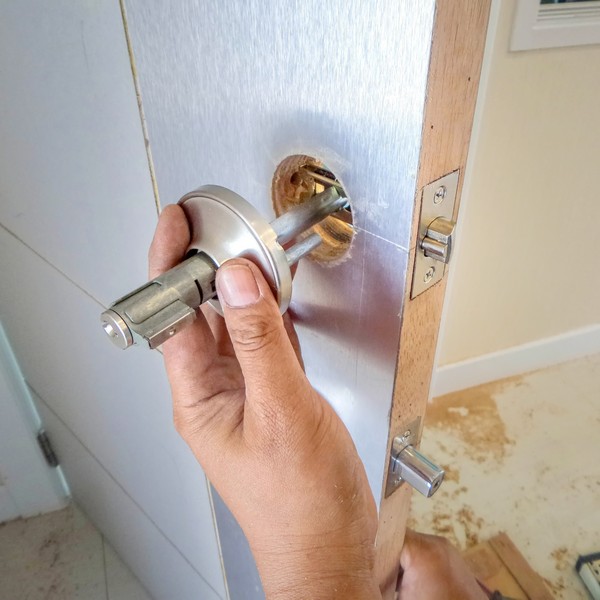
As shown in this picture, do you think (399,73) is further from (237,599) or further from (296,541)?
(237,599)

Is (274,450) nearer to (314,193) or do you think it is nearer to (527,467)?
(314,193)

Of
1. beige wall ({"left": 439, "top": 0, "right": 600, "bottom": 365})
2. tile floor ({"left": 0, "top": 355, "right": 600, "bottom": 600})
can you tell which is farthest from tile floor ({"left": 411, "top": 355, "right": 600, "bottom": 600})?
beige wall ({"left": 439, "top": 0, "right": 600, "bottom": 365})

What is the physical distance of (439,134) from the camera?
26 cm

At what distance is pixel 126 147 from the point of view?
46 centimetres

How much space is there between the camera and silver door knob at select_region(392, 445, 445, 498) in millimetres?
356

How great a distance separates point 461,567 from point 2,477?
1.11 m

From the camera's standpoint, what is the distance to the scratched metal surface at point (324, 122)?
245 millimetres

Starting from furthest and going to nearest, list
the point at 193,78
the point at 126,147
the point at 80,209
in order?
the point at 80,209 < the point at 126,147 < the point at 193,78

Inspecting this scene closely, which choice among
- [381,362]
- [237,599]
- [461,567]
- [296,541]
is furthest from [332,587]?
[237,599]

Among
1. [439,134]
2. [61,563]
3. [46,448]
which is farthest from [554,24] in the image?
[61,563]

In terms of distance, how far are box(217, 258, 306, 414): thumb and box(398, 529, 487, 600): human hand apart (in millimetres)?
303

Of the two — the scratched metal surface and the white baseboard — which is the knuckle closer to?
the scratched metal surface

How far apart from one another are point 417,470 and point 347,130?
0.22 m

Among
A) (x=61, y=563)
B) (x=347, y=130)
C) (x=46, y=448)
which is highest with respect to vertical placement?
(x=347, y=130)
